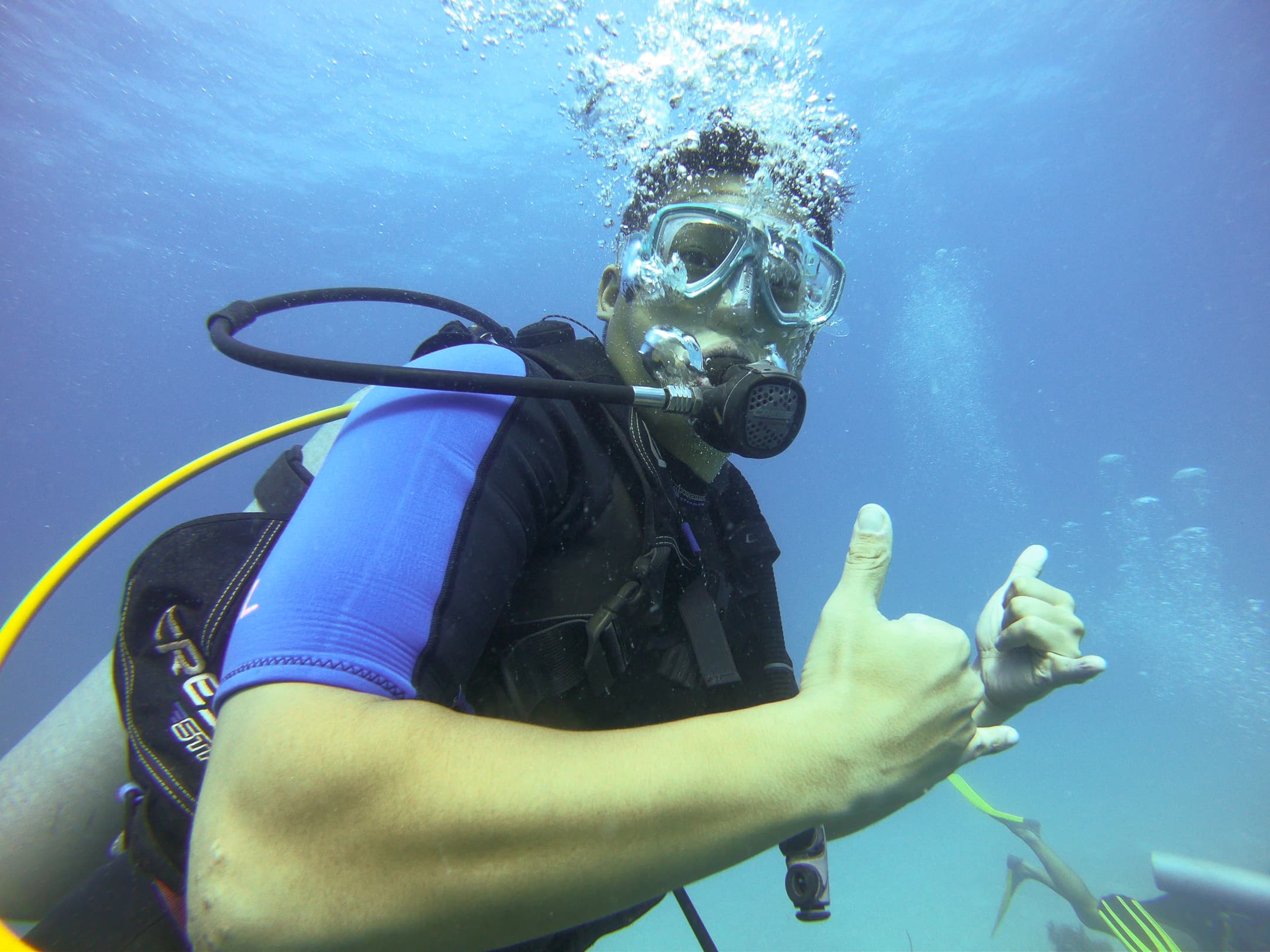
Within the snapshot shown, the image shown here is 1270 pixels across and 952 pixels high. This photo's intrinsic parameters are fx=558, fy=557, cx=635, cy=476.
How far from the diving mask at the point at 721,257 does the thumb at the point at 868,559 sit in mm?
1171

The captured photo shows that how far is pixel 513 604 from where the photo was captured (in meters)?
1.40

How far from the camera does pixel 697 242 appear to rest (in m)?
2.17

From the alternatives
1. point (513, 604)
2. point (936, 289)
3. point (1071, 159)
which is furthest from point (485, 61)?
point (936, 289)

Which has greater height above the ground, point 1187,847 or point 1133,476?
point 1133,476

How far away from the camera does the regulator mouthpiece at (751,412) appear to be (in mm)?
1623

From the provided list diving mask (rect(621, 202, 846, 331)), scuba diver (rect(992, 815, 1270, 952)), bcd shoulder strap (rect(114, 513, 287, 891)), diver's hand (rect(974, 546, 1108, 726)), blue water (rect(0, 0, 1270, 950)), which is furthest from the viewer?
blue water (rect(0, 0, 1270, 950))

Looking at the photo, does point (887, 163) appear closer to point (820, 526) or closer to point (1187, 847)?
point (1187, 847)

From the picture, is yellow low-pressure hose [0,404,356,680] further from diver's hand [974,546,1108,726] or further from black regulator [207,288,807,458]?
diver's hand [974,546,1108,726]

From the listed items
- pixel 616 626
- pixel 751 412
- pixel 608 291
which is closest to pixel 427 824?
pixel 616 626

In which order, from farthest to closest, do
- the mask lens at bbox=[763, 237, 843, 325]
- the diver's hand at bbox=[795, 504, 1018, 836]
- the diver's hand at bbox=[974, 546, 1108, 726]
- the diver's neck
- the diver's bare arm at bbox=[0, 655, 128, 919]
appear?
the mask lens at bbox=[763, 237, 843, 325], the diver's neck, the diver's bare arm at bbox=[0, 655, 128, 919], the diver's hand at bbox=[974, 546, 1108, 726], the diver's hand at bbox=[795, 504, 1018, 836]

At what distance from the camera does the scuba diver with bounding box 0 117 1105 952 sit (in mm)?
667

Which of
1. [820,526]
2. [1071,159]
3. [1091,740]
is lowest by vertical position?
[1091,740]

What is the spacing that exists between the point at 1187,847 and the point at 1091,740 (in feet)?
77.5

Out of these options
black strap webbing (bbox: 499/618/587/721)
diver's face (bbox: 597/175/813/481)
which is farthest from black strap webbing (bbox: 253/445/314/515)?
diver's face (bbox: 597/175/813/481)
